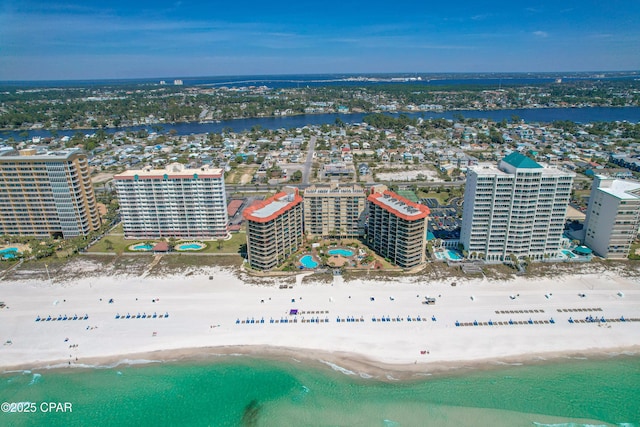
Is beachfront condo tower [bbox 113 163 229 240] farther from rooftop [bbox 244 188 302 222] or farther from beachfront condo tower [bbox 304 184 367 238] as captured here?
beachfront condo tower [bbox 304 184 367 238]

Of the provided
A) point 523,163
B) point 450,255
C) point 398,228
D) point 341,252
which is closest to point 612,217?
point 523,163

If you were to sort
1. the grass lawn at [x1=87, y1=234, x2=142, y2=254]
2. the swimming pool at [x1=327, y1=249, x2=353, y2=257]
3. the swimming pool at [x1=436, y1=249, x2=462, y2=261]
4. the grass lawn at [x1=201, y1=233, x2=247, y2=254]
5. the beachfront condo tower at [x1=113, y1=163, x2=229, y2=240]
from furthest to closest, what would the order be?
the beachfront condo tower at [x1=113, y1=163, x2=229, y2=240], the grass lawn at [x1=87, y1=234, x2=142, y2=254], the grass lawn at [x1=201, y1=233, x2=247, y2=254], the swimming pool at [x1=327, y1=249, x2=353, y2=257], the swimming pool at [x1=436, y1=249, x2=462, y2=261]

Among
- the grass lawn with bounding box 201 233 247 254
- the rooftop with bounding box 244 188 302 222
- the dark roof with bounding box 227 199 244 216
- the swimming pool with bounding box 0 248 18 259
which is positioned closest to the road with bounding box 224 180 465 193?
the dark roof with bounding box 227 199 244 216

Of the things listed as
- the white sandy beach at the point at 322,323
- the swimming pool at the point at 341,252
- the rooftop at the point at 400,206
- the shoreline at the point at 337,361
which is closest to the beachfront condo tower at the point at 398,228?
the rooftop at the point at 400,206

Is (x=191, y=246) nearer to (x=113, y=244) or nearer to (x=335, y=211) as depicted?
(x=113, y=244)

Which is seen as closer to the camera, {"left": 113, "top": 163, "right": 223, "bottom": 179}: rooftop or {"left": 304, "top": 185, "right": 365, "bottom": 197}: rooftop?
{"left": 113, "top": 163, "right": 223, "bottom": 179}: rooftop

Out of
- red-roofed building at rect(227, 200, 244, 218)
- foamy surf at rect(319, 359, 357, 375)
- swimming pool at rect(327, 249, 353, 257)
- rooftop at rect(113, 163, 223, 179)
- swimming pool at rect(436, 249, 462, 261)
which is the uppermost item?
rooftop at rect(113, 163, 223, 179)

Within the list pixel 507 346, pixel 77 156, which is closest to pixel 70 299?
pixel 77 156

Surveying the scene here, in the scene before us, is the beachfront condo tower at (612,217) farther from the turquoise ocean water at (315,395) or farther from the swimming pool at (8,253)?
the swimming pool at (8,253)
